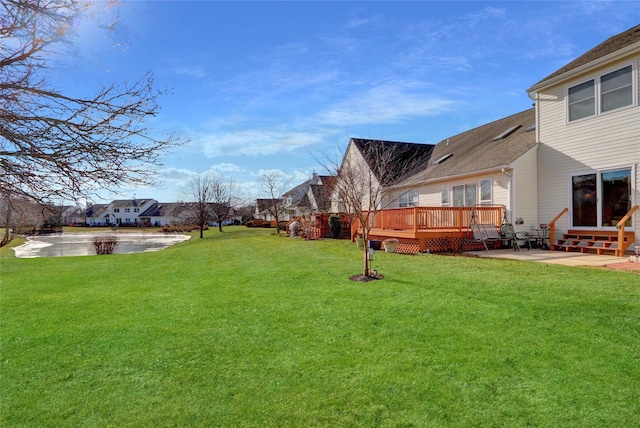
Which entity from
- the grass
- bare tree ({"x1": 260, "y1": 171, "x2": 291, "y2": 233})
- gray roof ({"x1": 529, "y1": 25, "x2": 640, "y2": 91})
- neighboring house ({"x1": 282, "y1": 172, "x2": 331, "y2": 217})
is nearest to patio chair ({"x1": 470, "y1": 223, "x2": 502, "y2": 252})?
the grass

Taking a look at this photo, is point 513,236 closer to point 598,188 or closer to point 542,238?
point 542,238

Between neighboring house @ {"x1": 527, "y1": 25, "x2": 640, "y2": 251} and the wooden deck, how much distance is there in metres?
2.20

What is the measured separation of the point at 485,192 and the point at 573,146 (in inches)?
137

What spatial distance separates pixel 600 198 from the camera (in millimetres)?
11055

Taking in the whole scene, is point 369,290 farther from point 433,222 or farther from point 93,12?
point 433,222

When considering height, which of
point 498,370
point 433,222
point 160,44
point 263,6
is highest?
point 263,6

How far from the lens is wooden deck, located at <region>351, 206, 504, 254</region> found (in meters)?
12.5

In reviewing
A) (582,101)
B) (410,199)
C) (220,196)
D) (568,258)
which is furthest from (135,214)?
(568,258)

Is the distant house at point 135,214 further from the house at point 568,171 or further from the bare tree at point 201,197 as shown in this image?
the house at point 568,171

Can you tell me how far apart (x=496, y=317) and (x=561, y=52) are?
515 inches

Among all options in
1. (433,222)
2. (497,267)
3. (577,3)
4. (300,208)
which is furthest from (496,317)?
(300,208)

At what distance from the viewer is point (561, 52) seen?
1333cm

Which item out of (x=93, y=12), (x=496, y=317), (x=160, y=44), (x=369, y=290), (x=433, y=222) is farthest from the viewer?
(x=433, y=222)

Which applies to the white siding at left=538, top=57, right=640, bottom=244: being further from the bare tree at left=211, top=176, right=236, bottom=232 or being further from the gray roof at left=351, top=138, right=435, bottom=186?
the bare tree at left=211, top=176, right=236, bottom=232
